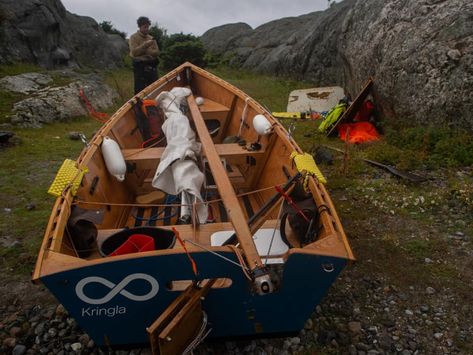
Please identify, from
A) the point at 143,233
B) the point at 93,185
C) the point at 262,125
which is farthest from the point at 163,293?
the point at 262,125

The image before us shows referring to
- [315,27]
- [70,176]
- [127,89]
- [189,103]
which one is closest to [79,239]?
[70,176]

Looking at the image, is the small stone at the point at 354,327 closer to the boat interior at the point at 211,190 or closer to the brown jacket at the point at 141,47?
the boat interior at the point at 211,190

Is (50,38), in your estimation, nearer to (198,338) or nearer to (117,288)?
(117,288)

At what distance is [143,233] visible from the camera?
122 inches

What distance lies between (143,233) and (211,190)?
1706mm

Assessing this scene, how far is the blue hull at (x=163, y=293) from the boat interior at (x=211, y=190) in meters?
0.11

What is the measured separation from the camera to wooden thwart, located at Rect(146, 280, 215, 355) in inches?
80.9

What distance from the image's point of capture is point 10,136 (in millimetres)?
7445

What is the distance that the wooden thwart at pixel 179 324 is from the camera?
205 cm

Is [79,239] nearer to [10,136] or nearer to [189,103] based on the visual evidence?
[189,103]

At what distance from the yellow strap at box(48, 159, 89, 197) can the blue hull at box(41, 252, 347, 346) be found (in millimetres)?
1175

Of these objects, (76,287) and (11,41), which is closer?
(76,287)

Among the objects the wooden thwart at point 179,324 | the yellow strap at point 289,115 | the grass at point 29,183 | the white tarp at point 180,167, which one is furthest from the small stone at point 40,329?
the yellow strap at point 289,115

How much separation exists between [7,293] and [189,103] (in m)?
3.88
